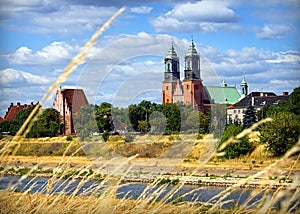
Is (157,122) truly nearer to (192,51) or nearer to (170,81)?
(170,81)

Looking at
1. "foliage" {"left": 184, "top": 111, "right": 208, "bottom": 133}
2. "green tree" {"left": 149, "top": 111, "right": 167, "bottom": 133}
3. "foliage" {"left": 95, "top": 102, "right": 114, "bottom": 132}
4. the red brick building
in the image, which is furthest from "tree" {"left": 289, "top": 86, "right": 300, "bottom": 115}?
the red brick building

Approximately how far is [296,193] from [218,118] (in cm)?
4943

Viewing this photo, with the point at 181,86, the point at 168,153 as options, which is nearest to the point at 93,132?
the point at 168,153

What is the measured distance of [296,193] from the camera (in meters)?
2.41

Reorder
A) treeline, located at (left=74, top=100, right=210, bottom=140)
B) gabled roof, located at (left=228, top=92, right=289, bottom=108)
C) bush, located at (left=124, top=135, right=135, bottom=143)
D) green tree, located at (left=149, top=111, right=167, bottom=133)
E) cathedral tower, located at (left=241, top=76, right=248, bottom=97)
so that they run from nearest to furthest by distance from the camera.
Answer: bush, located at (left=124, top=135, right=135, bottom=143), green tree, located at (left=149, top=111, right=167, bottom=133), treeline, located at (left=74, top=100, right=210, bottom=140), gabled roof, located at (left=228, top=92, right=289, bottom=108), cathedral tower, located at (left=241, top=76, right=248, bottom=97)

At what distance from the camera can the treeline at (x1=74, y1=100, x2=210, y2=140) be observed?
4088 cm

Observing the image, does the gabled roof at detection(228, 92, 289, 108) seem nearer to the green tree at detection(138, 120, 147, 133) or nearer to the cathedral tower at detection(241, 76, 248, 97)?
the cathedral tower at detection(241, 76, 248, 97)

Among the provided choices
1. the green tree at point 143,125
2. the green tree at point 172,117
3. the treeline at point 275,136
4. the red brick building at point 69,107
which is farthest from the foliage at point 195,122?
the treeline at point 275,136

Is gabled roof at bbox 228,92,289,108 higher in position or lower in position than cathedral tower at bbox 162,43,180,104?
lower

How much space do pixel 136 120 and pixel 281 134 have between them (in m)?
17.4

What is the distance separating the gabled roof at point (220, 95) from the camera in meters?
74.2

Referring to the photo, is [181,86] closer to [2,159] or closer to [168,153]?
[168,153]

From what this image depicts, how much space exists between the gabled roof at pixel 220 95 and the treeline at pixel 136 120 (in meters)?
26.9

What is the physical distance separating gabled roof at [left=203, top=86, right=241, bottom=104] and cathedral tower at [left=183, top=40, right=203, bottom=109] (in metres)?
3.48
